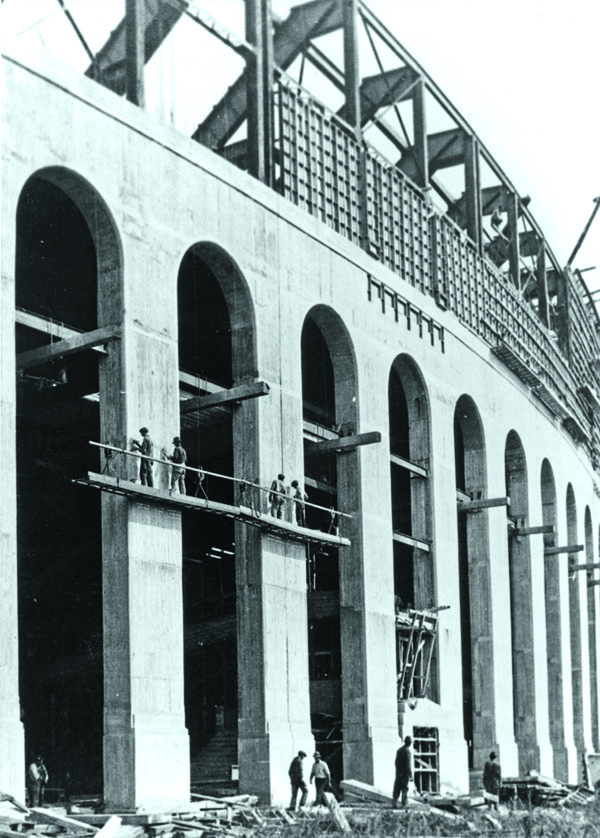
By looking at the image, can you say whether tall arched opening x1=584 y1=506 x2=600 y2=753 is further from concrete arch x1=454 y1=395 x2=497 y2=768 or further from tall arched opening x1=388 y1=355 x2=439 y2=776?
tall arched opening x1=388 y1=355 x2=439 y2=776

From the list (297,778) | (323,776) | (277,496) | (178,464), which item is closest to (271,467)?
(277,496)

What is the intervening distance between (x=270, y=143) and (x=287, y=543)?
10501 mm

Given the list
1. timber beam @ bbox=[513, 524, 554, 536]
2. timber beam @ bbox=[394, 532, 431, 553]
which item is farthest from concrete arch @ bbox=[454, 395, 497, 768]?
timber beam @ bbox=[394, 532, 431, 553]

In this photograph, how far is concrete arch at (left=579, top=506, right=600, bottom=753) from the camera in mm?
58984

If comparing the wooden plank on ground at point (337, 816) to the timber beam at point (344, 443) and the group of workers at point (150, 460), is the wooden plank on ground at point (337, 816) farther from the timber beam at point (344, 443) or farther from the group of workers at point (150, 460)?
the timber beam at point (344, 443)

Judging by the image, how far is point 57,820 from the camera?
69.2ft

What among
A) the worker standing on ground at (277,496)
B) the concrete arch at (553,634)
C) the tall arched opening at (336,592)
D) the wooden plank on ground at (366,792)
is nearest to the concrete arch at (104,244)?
the worker standing on ground at (277,496)

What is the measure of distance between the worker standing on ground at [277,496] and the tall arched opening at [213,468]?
2.01 ft

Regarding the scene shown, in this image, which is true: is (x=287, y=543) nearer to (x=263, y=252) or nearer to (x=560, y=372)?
(x=263, y=252)

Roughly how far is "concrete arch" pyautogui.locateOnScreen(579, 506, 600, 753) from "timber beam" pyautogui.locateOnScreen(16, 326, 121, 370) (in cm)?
3816

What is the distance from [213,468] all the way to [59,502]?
4.60 meters

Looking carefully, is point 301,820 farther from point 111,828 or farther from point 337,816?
point 111,828

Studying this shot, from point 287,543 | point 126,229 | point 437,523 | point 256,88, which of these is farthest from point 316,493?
point 126,229

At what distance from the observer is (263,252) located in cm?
3212
